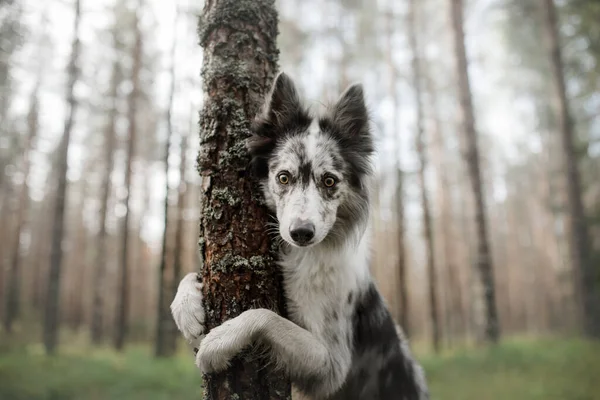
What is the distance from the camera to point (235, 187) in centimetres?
310

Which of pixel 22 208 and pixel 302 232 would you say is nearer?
pixel 302 232

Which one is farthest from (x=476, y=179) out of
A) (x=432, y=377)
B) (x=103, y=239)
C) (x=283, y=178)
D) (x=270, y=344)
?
(x=103, y=239)

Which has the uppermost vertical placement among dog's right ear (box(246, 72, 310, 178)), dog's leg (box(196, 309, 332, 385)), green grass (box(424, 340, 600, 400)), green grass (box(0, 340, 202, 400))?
dog's right ear (box(246, 72, 310, 178))

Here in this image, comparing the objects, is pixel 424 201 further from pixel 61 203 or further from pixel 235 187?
pixel 235 187

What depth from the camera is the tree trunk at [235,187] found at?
290 centimetres

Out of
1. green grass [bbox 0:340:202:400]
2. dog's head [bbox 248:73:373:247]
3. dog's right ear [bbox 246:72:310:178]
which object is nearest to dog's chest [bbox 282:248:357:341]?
dog's head [bbox 248:73:373:247]

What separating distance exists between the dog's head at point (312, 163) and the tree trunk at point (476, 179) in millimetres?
9319

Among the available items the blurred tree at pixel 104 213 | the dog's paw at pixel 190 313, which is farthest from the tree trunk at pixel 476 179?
the blurred tree at pixel 104 213

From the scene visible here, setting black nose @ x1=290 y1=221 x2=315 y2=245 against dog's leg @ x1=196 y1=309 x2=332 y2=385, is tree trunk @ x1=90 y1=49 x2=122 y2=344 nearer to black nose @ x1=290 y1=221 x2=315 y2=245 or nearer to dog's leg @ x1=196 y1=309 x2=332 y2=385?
dog's leg @ x1=196 y1=309 x2=332 y2=385

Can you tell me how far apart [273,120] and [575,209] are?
13.8 metres

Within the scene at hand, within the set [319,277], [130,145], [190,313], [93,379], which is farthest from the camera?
[130,145]

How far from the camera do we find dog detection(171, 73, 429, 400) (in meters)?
2.86

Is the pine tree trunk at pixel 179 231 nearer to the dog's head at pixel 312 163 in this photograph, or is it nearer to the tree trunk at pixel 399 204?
the tree trunk at pixel 399 204

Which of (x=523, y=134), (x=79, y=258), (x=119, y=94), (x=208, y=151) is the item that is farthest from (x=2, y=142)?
(x=523, y=134)
